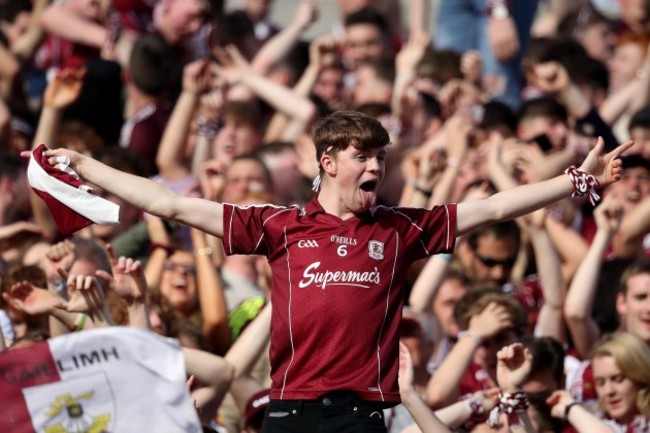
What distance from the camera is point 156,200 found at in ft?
22.7

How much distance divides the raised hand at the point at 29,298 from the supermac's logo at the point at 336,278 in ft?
5.38

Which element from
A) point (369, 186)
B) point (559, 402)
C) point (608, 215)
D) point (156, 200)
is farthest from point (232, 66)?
point (369, 186)

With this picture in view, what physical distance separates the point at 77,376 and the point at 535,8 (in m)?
8.47

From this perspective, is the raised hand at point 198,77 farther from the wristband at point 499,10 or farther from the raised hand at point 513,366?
the raised hand at point 513,366

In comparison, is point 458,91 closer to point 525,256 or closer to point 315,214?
point 525,256

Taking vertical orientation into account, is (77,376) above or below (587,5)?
above

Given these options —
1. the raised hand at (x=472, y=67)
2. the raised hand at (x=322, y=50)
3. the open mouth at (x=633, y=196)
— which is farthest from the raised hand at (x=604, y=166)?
the raised hand at (x=472, y=67)

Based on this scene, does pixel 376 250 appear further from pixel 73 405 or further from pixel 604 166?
pixel 73 405

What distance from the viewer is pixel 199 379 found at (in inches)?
316

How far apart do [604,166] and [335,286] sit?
1256 mm

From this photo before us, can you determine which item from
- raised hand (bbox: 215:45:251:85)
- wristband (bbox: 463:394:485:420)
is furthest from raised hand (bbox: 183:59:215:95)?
wristband (bbox: 463:394:485:420)

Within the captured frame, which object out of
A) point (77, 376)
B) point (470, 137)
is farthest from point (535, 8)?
point (77, 376)

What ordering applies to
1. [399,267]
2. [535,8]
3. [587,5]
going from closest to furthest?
[399,267] < [535,8] < [587,5]

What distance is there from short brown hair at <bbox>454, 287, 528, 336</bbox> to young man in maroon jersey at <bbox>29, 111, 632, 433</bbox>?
1.70m
